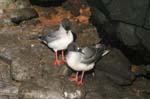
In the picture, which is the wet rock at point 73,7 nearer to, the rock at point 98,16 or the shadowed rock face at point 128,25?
the rock at point 98,16

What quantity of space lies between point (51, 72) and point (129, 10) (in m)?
2.21

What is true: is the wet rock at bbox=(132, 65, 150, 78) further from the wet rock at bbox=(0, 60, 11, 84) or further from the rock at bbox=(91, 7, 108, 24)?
the wet rock at bbox=(0, 60, 11, 84)

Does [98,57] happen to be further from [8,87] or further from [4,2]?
[4,2]

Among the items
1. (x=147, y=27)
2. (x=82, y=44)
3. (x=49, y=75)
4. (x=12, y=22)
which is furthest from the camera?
(x=12, y=22)

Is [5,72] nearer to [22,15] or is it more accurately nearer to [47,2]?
[22,15]

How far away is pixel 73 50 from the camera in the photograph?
28.2 ft

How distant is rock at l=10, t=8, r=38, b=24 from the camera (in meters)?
10.9

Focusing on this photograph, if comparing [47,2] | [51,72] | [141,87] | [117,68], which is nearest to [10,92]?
[51,72]

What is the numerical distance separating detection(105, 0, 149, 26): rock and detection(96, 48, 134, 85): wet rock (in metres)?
0.99

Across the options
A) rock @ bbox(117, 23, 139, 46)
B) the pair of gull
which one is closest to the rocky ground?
the pair of gull

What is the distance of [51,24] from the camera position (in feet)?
35.9

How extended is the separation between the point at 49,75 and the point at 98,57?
1146 mm

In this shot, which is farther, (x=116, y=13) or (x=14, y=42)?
(x=14, y=42)

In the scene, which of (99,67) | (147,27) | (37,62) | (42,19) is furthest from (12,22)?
(147,27)
